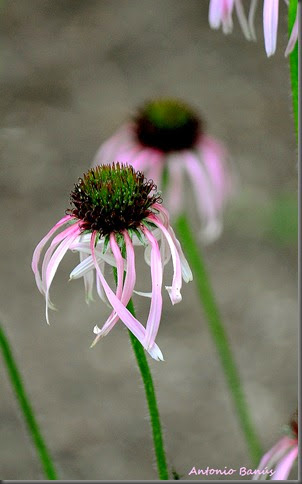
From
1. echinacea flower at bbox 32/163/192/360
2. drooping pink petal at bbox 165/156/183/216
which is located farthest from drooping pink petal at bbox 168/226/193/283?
drooping pink petal at bbox 165/156/183/216

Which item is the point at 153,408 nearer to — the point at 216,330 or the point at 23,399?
the point at 23,399

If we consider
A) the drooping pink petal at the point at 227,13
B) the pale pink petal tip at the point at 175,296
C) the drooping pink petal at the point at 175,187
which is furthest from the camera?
the drooping pink petal at the point at 175,187

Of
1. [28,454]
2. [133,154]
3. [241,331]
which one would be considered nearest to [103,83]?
[241,331]

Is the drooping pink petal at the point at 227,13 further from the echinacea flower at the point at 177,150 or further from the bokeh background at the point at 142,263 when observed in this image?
the echinacea flower at the point at 177,150

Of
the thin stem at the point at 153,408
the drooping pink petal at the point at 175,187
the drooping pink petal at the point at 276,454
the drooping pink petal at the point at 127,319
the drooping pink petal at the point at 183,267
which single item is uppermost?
the drooping pink petal at the point at 175,187

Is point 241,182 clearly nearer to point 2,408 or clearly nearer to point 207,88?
point 207,88

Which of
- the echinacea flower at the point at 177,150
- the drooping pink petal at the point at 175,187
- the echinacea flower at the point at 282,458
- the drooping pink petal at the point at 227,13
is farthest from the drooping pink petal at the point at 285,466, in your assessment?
the echinacea flower at the point at 177,150

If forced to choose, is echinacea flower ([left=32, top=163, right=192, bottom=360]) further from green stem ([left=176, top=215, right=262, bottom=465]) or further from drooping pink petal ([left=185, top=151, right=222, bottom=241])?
drooping pink petal ([left=185, top=151, right=222, bottom=241])
